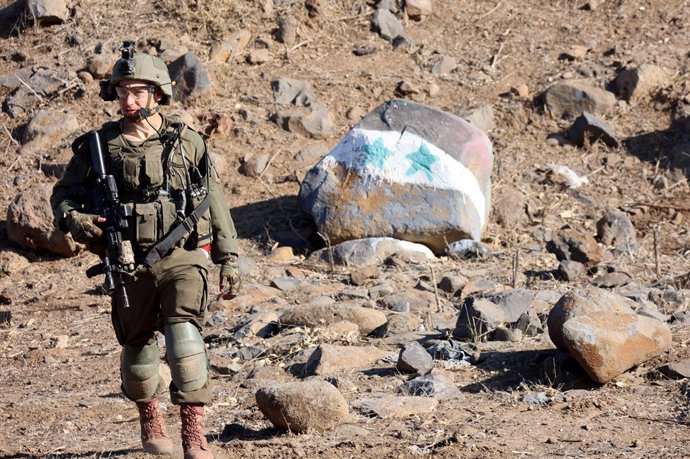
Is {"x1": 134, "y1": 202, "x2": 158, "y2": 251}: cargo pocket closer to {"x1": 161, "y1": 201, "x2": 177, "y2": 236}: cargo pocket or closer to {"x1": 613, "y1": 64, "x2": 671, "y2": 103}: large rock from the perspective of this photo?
{"x1": 161, "y1": 201, "x2": 177, "y2": 236}: cargo pocket

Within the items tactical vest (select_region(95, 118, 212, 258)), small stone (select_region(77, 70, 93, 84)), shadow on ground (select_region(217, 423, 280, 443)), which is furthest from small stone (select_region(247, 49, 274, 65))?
Result: tactical vest (select_region(95, 118, 212, 258))

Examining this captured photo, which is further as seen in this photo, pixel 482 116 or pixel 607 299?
pixel 482 116

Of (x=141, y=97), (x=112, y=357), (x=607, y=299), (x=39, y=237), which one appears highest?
(x=141, y=97)

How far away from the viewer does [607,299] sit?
5645 millimetres

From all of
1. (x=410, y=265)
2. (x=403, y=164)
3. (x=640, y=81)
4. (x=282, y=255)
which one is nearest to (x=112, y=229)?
(x=410, y=265)

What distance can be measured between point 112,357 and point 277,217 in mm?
2914

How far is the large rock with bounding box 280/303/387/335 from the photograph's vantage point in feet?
21.7

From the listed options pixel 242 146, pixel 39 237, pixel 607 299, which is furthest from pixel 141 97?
pixel 242 146

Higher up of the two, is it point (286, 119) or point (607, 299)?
point (607, 299)

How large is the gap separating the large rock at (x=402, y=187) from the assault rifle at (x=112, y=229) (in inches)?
170

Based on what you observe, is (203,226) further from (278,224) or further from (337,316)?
(278,224)

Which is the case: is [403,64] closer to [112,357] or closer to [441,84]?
[441,84]

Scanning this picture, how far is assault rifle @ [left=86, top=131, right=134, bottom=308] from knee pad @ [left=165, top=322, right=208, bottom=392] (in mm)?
236

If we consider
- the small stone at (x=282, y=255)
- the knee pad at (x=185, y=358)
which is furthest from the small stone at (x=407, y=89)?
the knee pad at (x=185, y=358)
